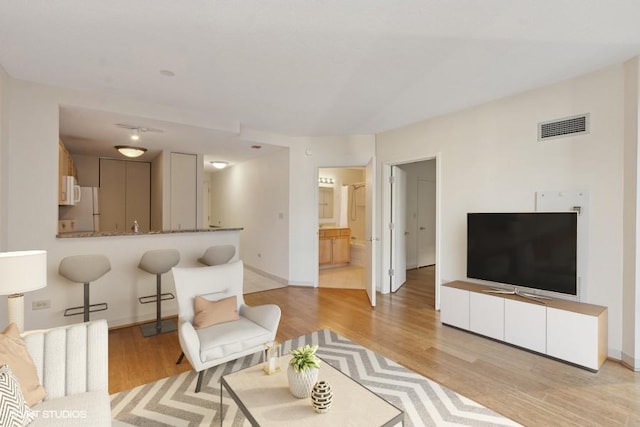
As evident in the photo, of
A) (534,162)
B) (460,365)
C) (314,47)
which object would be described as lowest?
(460,365)

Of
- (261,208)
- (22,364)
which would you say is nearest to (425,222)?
(261,208)

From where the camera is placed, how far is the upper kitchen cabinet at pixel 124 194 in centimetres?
623

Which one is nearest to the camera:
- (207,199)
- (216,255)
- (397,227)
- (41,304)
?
(41,304)

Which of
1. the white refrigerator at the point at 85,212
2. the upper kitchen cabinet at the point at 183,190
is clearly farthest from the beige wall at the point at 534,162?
the white refrigerator at the point at 85,212

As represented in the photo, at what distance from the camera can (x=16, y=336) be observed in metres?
1.55

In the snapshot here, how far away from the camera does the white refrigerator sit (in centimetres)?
517

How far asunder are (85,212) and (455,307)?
595 centimetres

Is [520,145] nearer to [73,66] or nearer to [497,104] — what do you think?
[497,104]

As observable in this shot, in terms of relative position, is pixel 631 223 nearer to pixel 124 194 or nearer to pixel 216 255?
pixel 216 255

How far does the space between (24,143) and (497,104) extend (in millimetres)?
5013

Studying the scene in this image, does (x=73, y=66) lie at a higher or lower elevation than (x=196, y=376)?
higher

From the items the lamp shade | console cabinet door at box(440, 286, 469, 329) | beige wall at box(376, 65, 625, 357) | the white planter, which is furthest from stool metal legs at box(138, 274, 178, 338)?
beige wall at box(376, 65, 625, 357)

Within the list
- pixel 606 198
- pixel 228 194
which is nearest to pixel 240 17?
pixel 606 198

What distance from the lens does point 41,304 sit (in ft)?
10.3
